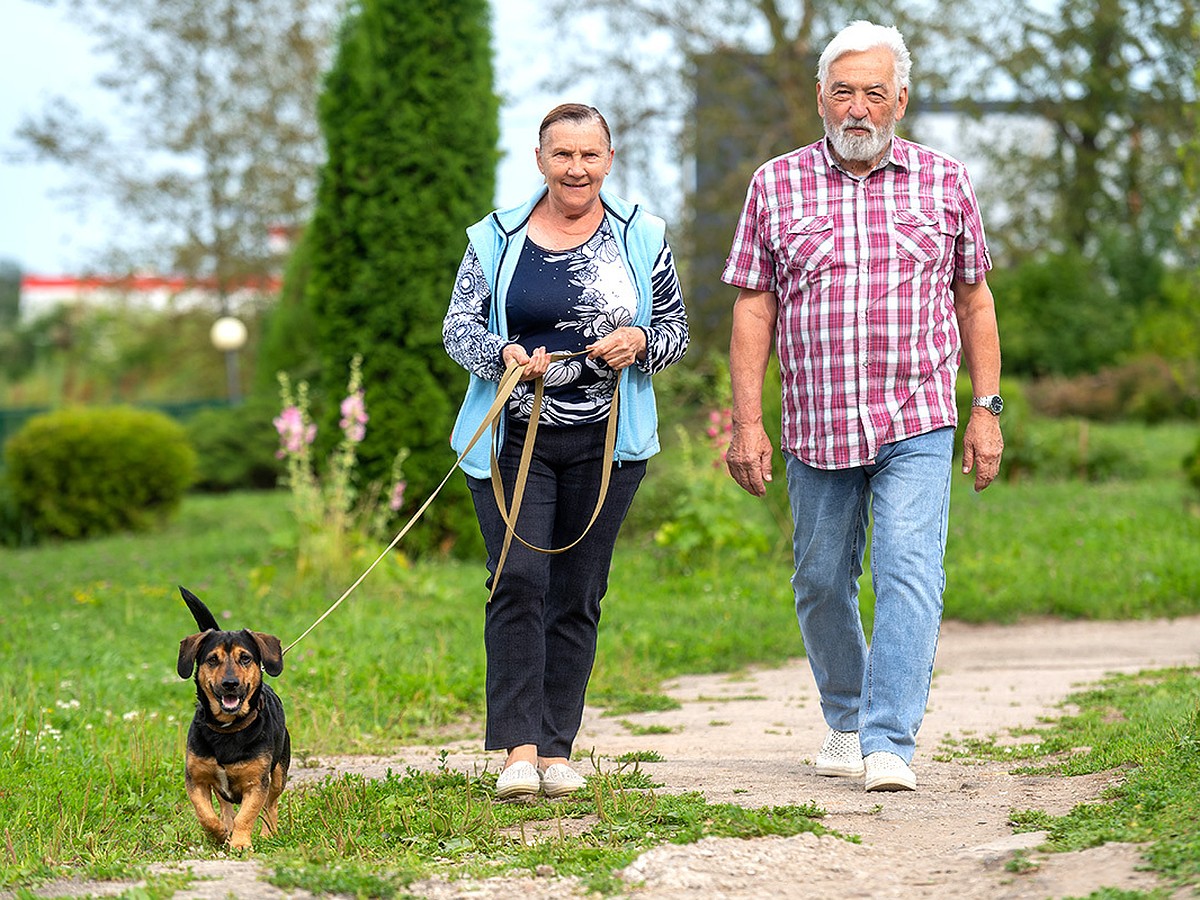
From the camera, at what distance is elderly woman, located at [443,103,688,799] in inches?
164

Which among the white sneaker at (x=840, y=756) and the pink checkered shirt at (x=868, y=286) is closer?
the pink checkered shirt at (x=868, y=286)

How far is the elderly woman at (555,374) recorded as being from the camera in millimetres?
4156

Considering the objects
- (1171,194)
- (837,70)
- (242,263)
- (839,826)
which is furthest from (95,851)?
(242,263)

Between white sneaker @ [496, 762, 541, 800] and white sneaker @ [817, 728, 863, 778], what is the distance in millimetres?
911

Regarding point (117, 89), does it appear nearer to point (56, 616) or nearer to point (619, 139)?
point (619, 139)

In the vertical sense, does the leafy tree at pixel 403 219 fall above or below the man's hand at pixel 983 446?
above

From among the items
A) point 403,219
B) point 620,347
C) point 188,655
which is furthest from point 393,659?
point 403,219

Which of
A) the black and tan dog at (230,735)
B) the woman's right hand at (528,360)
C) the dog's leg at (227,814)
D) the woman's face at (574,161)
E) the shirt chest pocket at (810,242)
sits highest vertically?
the woman's face at (574,161)

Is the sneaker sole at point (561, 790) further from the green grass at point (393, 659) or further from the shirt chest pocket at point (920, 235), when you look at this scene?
the shirt chest pocket at point (920, 235)

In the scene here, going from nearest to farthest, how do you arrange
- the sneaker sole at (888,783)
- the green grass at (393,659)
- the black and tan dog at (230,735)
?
the green grass at (393,659)
the black and tan dog at (230,735)
the sneaker sole at (888,783)

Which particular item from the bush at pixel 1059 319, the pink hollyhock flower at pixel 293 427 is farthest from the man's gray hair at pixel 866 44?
the bush at pixel 1059 319

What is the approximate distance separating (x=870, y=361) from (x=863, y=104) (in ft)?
2.41

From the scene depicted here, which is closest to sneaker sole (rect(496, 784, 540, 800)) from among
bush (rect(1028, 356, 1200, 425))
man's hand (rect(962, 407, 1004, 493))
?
man's hand (rect(962, 407, 1004, 493))

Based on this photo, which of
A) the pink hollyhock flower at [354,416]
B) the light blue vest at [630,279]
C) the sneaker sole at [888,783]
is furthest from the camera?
the pink hollyhock flower at [354,416]
